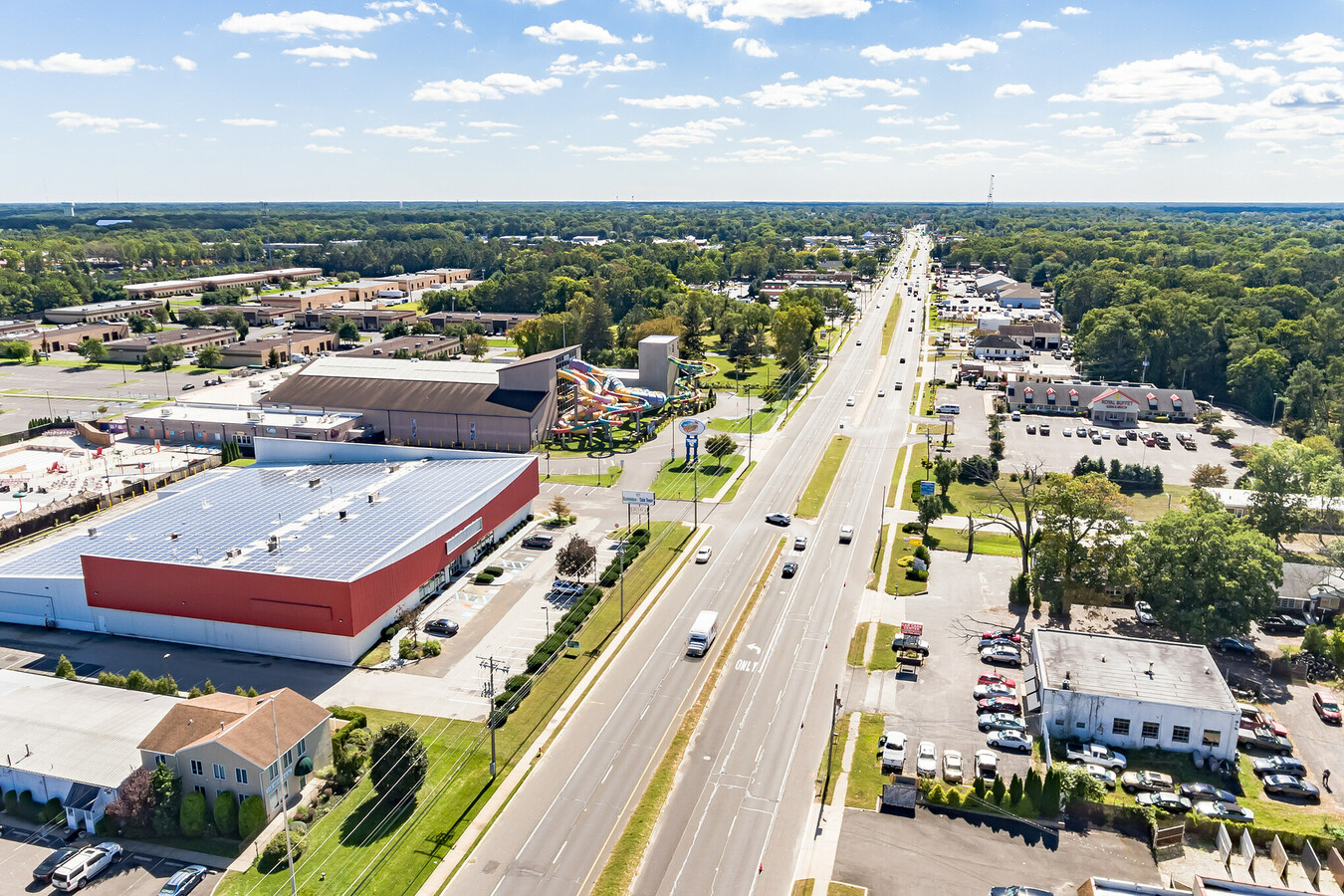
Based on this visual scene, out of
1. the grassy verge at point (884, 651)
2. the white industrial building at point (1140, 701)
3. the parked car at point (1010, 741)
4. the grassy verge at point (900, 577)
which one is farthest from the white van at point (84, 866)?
the grassy verge at point (900, 577)

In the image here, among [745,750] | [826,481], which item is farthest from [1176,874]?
[826,481]

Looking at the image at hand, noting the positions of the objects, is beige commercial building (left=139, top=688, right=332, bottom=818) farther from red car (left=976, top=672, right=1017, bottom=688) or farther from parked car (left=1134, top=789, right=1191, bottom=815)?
parked car (left=1134, top=789, right=1191, bottom=815)

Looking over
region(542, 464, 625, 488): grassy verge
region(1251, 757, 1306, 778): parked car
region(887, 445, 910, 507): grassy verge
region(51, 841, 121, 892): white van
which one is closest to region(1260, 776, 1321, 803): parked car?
region(1251, 757, 1306, 778): parked car

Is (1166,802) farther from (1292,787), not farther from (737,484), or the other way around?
(737,484)

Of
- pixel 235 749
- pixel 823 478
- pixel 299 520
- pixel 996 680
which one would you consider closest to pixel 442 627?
pixel 299 520

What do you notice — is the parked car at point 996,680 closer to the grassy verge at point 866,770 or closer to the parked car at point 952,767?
the grassy verge at point 866,770
